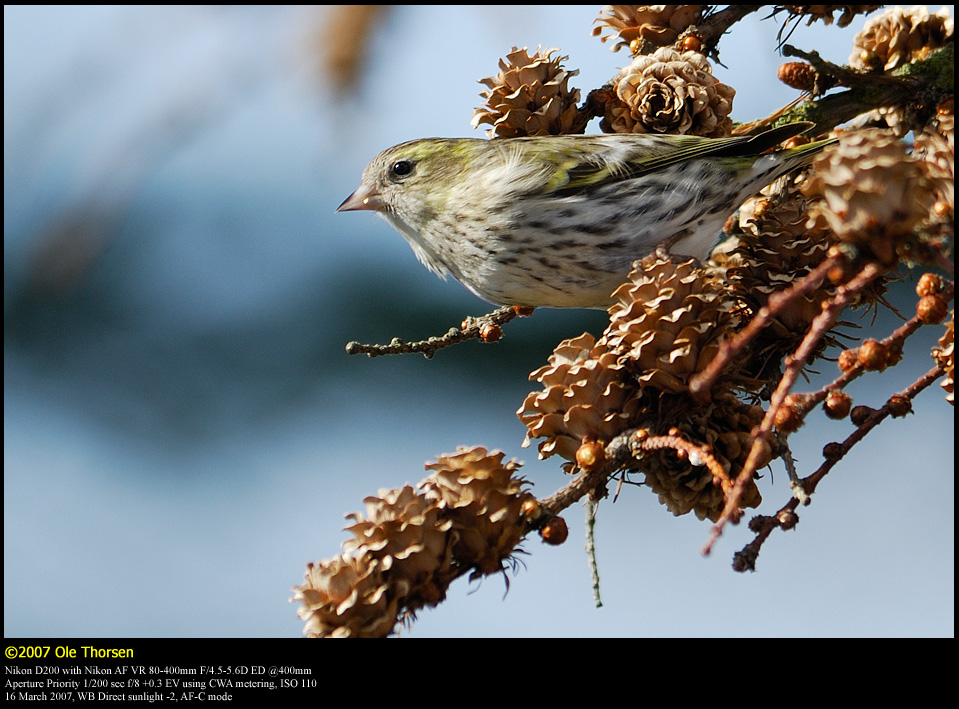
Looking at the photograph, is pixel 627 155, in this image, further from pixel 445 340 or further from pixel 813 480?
pixel 813 480

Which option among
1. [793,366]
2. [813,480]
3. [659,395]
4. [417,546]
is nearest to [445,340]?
[659,395]

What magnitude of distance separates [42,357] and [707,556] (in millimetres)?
3909

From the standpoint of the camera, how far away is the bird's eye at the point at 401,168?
2396 mm

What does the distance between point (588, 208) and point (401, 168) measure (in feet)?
2.12

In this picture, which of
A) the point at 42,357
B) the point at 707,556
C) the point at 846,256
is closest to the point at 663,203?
the point at 846,256

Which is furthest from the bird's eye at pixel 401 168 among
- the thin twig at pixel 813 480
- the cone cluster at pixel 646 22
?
the thin twig at pixel 813 480

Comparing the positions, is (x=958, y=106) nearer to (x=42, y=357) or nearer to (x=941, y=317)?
(x=941, y=317)

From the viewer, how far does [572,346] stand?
1.33 metres

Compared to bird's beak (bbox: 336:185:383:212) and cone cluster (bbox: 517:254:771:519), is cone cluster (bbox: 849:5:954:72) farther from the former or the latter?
bird's beak (bbox: 336:185:383:212)

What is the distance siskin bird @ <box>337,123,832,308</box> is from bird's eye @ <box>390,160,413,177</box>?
1.05 feet

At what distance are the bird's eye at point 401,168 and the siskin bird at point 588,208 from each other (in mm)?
319

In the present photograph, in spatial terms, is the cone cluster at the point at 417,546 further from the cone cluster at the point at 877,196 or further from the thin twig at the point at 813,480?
the cone cluster at the point at 877,196

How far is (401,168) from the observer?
2404 mm

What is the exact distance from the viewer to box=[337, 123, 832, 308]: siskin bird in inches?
73.2
